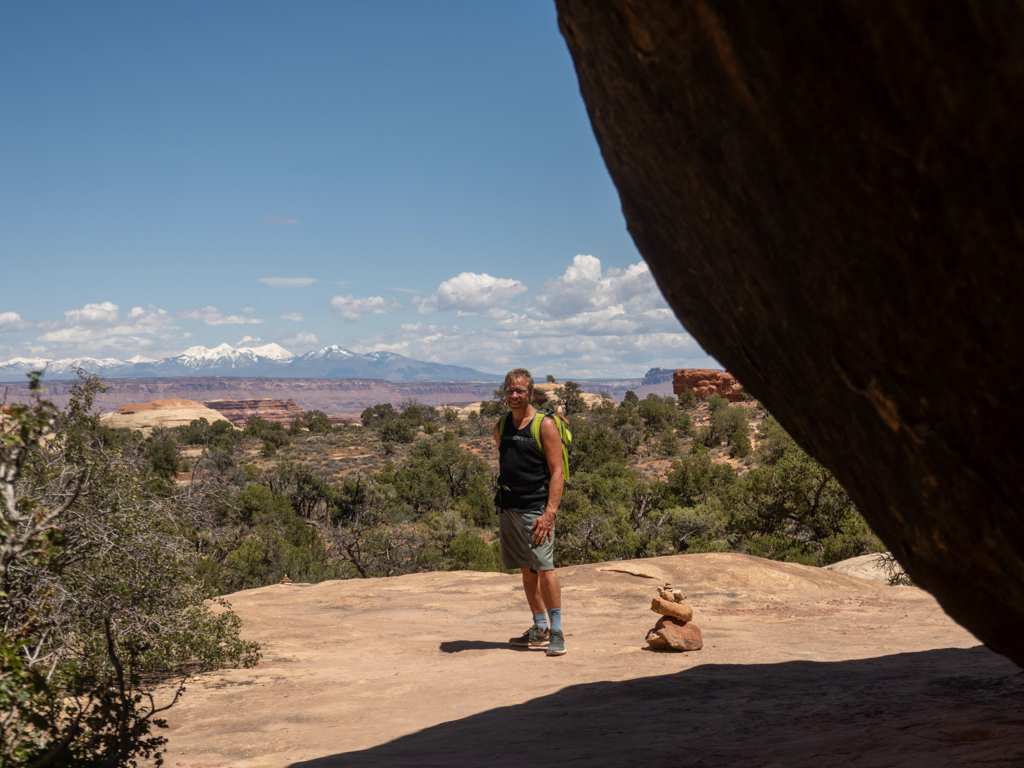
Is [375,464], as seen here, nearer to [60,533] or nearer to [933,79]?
[60,533]

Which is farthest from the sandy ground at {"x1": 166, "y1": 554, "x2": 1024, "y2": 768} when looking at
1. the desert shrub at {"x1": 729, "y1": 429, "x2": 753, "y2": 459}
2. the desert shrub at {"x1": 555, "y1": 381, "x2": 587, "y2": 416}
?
the desert shrub at {"x1": 555, "y1": 381, "x2": 587, "y2": 416}

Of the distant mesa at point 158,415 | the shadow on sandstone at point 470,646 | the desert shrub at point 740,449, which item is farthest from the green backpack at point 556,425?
the distant mesa at point 158,415

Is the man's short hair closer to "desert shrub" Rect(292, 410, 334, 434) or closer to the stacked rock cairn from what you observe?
the stacked rock cairn

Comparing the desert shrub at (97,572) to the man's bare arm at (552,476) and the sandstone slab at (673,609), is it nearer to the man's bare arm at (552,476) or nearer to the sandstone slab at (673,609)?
the man's bare arm at (552,476)

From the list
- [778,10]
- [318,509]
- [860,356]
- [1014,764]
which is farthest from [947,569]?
[318,509]

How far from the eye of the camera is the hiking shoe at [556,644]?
5.73 meters

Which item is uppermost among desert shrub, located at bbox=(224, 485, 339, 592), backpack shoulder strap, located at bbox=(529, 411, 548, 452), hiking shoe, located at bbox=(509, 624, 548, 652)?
backpack shoulder strap, located at bbox=(529, 411, 548, 452)

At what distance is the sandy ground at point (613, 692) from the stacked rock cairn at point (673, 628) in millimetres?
120

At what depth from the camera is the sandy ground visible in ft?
11.3

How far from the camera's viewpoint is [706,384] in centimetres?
7375

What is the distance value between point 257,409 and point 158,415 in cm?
7071

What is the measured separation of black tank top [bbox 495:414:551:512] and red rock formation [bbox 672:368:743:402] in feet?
205

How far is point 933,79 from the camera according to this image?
4.17 feet

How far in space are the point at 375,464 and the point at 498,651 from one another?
30.1m
